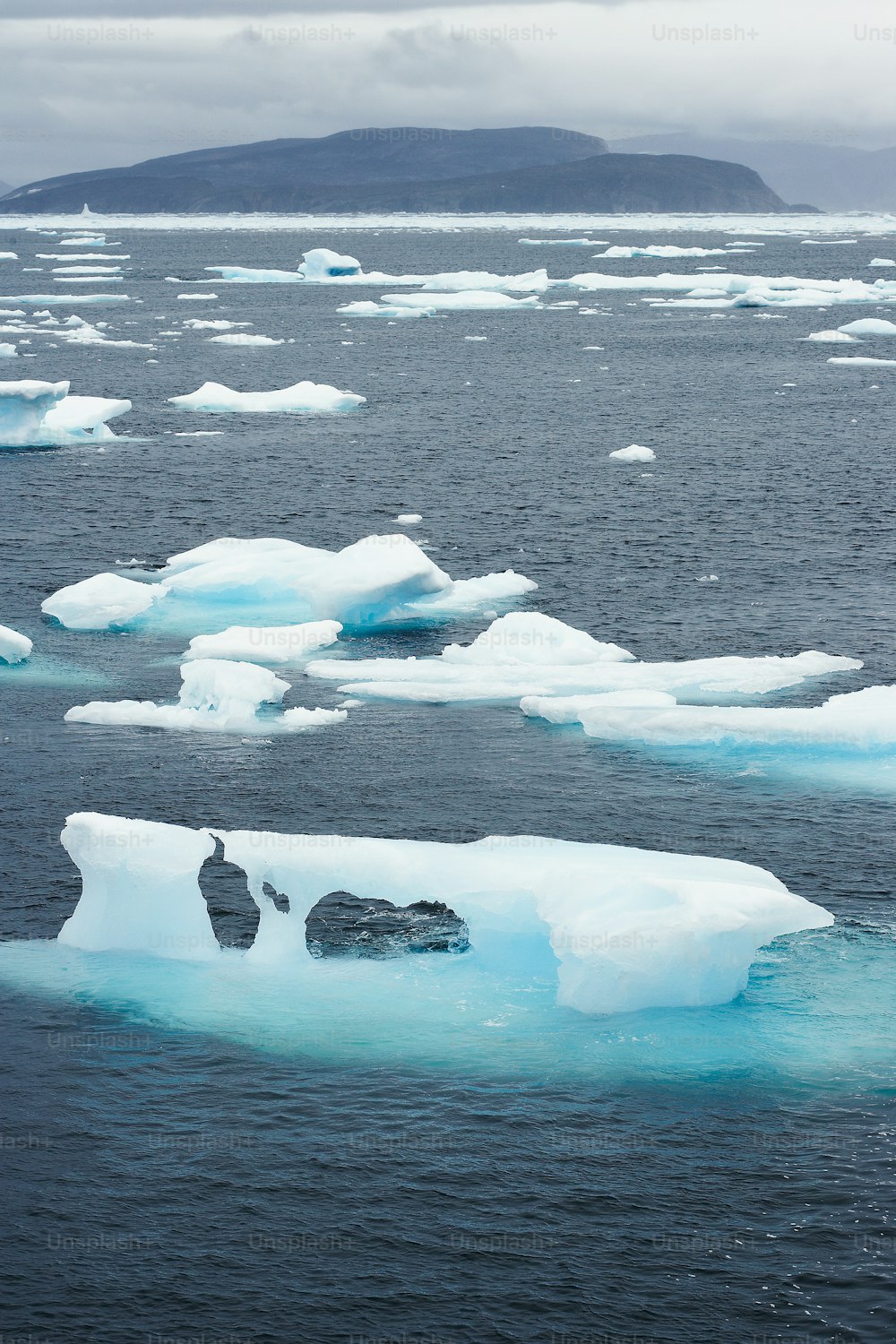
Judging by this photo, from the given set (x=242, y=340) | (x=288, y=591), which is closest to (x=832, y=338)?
(x=242, y=340)

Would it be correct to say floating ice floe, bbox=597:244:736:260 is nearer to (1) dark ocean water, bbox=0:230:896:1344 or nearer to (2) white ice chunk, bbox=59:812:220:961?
(1) dark ocean water, bbox=0:230:896:1344

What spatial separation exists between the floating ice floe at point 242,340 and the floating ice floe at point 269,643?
54542 mm

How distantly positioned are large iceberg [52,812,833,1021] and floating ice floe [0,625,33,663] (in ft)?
37.9

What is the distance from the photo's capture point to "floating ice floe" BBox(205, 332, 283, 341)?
8394 cm

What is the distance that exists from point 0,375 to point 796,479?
3856 centimetres

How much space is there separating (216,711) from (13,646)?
5232mm

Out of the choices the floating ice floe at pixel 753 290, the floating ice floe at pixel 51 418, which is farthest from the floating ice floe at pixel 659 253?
the floating ice floe at pixel 51 418

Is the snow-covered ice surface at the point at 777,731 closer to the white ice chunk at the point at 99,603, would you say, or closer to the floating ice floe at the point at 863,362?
the white ice chunk at the point at 99,603

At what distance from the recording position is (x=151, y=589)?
34.1 metres

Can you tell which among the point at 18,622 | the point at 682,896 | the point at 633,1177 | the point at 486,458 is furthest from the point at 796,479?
the point at 633,1177

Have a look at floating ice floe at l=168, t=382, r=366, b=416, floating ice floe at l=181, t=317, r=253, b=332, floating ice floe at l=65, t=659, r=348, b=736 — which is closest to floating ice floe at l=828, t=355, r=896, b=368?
floating ice floe at l=168, t=382, r=366, b=416

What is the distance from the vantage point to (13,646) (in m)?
30.5

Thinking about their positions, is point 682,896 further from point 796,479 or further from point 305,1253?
point 796,479

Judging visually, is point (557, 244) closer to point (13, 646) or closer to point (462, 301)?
point (462, 301)
